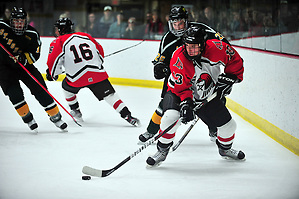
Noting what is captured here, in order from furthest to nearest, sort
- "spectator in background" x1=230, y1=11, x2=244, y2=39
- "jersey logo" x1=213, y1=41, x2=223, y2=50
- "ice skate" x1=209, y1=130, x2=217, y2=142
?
1. "spectator in background" x1=230, y1=11, x2=244, y2=39
2. "ice skate" x1=209, y1=130, x2=217, y2=142
3. "jersey logo" x1=213, y1=41, x2=223, y2=50

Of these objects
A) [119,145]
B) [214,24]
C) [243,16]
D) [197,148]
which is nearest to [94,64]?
[119,145]

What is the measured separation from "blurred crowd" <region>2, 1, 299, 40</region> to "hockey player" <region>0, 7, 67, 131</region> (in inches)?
85.0

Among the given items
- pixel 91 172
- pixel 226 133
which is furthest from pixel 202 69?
pixel 91 172

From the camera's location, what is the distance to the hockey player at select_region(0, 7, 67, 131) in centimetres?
376

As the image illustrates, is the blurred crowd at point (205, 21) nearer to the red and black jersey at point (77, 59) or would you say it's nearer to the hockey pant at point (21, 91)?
the red and black jersey at point (77, 59)

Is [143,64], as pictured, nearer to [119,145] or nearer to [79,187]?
[119,145]

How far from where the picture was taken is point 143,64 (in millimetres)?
6758

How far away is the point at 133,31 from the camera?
716 centimetres

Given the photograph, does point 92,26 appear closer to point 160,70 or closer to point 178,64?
point 160,70

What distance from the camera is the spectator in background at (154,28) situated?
7.04 m

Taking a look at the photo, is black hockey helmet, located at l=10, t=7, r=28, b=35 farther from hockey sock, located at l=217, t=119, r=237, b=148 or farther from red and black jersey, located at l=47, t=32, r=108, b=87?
hockey sock, located at l=217, t=119, r=237, b=148

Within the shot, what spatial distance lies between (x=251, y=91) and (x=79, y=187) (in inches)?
91.5

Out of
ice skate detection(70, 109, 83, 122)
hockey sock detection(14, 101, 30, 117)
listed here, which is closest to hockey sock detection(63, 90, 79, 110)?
ice skate detection(70, 109, 83, 122)

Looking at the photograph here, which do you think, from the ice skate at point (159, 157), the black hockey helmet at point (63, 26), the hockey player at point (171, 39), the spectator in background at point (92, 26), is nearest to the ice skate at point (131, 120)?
the hockey player at point (171, 39)
